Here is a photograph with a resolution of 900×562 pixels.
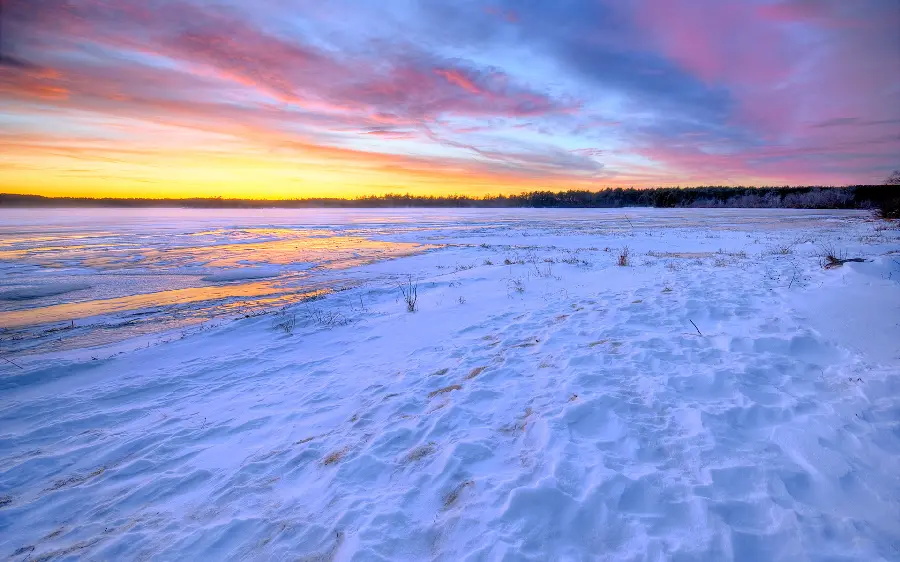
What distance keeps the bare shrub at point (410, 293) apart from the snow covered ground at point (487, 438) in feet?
5.26

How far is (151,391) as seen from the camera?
6055 millimetres

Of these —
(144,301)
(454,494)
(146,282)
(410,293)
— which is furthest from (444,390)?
(146,282)

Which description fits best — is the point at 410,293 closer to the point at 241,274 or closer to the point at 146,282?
the point at 241,274

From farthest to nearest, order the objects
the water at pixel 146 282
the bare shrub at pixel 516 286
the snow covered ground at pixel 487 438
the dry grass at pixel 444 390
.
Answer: the bare shrub at pixel 516 286, the water at pixel 146 282, the dry grass at pixel 444 390, the snow covered ground at pixel 487 438

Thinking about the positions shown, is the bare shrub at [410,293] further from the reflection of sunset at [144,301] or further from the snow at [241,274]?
the snow at [241,274]

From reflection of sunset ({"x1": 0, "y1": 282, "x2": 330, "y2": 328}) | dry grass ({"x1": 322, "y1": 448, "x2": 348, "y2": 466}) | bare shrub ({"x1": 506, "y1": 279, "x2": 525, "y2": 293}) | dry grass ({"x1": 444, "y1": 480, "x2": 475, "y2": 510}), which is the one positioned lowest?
dry grass ({"x1": 322, "y1": 448, "x2": 348, "y2": 466})

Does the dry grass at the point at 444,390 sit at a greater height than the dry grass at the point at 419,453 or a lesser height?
greater

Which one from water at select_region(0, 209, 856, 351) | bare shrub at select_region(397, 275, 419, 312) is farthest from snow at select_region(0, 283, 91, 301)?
bare shrub at select_region(397, 275, 419, 312)

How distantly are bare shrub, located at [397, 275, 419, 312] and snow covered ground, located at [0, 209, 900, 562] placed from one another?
5.26ft

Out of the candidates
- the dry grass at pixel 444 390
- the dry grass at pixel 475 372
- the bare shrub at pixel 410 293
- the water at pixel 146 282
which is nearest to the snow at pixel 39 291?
the water at pixel 146 282

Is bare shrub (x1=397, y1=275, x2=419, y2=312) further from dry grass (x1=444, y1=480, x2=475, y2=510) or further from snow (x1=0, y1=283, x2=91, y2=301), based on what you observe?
snow (x1=0, y1=283, x2=91, y2=301)

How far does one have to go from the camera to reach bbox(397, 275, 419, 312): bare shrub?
9.98 metres

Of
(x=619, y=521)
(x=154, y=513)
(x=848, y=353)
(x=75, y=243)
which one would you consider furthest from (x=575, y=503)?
(x=75, y=243)

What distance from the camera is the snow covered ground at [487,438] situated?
2.96 metres
